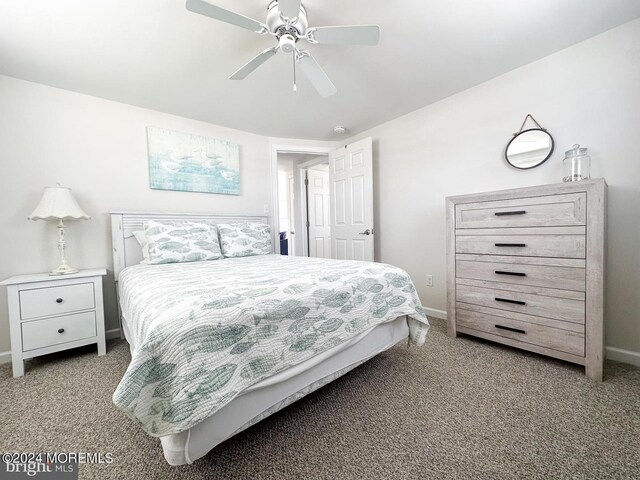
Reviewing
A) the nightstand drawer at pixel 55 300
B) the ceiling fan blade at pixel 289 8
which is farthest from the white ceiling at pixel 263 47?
the nightstand drawer at pixel 55 300

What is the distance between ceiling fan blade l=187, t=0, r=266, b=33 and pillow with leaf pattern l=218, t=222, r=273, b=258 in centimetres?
172

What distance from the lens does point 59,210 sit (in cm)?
192

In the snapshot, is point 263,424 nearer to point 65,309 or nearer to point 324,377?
point 324,377

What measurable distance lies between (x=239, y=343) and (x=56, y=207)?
2.07 metres

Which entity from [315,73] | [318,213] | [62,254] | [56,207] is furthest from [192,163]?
[318,213]

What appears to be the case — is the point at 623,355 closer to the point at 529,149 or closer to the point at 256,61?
the point at 529,149

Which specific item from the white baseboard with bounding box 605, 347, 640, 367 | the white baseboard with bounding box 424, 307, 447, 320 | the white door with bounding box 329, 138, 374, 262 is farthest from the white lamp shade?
the white baseboard with bounding box 605, 347, 640, 367

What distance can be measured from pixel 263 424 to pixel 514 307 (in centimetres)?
185

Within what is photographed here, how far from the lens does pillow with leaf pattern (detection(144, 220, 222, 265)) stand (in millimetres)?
2152

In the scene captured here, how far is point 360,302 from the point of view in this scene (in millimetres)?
1412

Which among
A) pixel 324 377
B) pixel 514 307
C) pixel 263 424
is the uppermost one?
pixel 514 307

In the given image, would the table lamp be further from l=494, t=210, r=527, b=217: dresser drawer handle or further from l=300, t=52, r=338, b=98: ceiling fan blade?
l=494, t=210, r=527, b=217: dresser drawer handle

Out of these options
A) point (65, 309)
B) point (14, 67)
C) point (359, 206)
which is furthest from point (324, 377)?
point (14, 67)

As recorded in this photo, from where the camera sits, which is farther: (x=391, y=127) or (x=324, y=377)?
(x=391, y=127)
